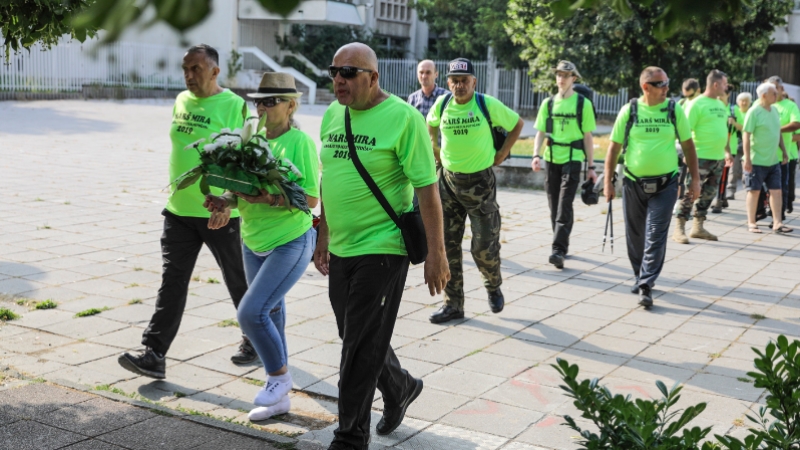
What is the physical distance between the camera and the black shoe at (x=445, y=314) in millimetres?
7078

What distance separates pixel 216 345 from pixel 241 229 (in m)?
1.42

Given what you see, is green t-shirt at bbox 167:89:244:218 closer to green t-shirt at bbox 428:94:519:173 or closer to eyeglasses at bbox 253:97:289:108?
eyeglasses at bbox 253:97:289:108

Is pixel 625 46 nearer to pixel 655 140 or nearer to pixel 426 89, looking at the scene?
pixel 426 89

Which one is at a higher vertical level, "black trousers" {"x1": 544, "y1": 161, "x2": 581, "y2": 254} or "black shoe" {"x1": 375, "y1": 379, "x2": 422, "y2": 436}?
"black trousers" {"x1": 544, "y1": 161, "x2": 581, "y2": 254}

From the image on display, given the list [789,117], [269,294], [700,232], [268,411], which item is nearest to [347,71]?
[269,294]

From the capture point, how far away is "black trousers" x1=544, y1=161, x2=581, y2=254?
955 centimetres

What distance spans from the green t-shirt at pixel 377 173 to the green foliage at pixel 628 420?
1.71 m

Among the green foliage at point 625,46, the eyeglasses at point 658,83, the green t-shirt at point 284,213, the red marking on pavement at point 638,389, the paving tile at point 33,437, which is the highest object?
the green foliage at point 625,46

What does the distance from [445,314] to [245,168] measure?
2.87 metres

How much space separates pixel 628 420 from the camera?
2.59m

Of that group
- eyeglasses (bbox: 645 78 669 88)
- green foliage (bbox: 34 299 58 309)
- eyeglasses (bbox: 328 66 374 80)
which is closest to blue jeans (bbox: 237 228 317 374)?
eyeglasses (bbox: 328 66 374 80)

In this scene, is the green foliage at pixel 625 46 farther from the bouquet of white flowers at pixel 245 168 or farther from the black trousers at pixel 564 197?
the bouquet of white flowers at pixel 245 168

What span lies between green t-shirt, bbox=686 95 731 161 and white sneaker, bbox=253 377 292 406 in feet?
25.5

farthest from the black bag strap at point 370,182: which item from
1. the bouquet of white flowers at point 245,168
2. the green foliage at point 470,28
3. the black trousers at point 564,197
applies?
the green foliage at point 470,28
